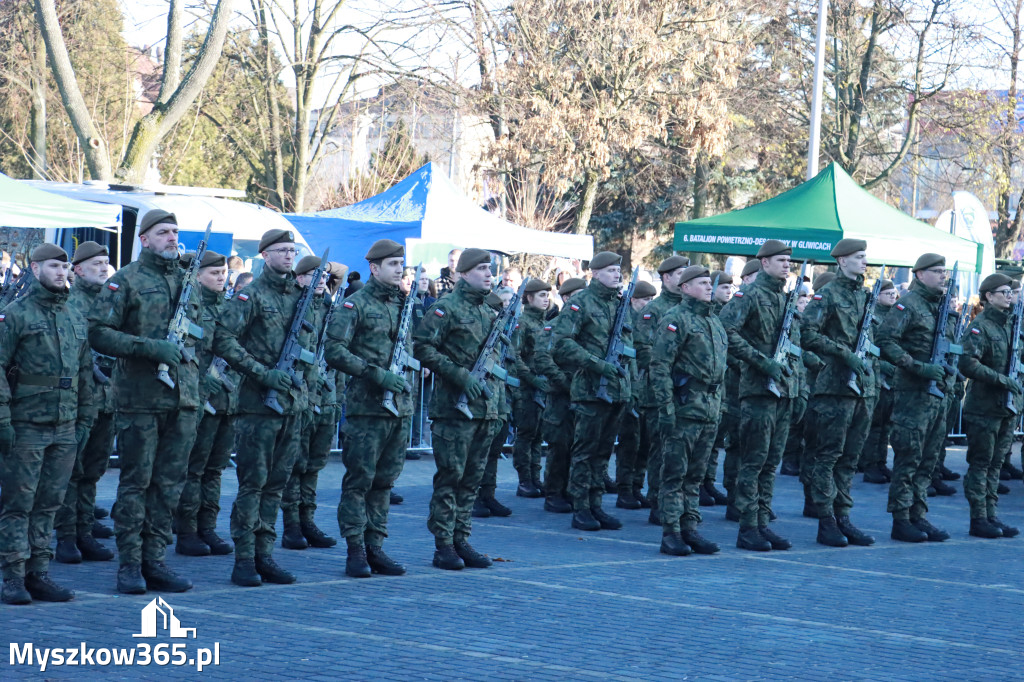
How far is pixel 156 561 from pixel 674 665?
3.10 m


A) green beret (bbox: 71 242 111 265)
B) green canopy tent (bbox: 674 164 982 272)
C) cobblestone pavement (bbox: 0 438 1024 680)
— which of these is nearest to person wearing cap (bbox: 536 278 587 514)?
cobblestone pavement (bbox: 0 438 1024 680)

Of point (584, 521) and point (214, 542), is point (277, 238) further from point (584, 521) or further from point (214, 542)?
point (584, 521)

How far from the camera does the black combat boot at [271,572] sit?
8148 millimetres

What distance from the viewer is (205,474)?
9336 mm

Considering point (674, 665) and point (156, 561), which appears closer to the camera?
point (674, 665)

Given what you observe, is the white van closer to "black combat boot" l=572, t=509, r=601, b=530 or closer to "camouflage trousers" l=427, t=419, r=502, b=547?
"black combat boot" l=572, t=509, r=601, b=530

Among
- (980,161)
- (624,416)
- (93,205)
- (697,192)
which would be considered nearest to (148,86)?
(697,192)

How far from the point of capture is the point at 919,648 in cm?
704

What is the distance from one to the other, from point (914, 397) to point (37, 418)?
6472mm

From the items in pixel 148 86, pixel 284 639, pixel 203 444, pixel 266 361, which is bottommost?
pixel 284 639

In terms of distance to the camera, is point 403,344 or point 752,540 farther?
point 752,540

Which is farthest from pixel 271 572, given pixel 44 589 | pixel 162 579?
pixel 44 589

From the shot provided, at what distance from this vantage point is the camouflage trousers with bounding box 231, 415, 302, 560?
26.3 feet

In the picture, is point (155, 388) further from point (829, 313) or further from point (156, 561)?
point (829, 313)
